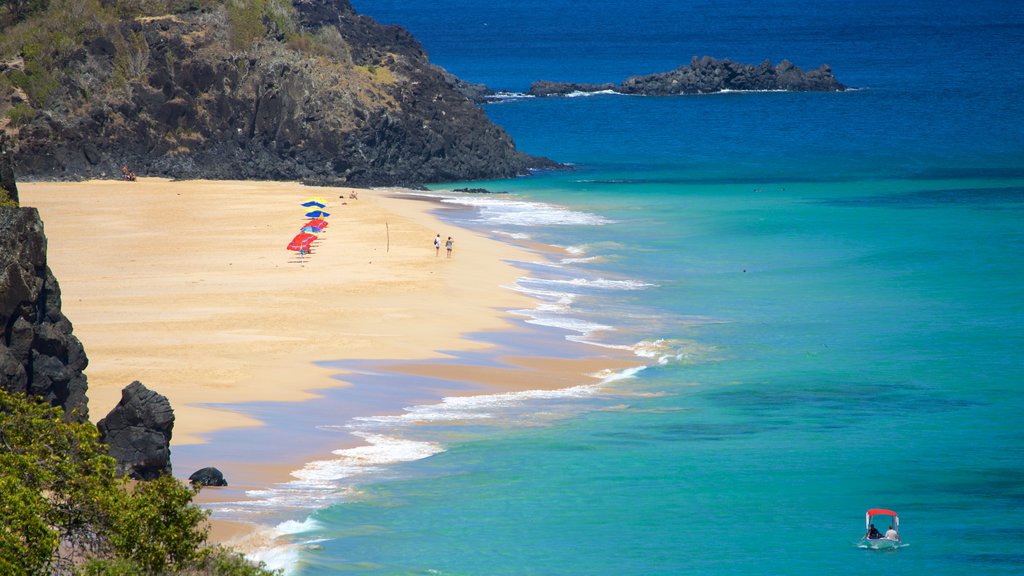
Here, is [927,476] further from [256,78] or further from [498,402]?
[256,78]

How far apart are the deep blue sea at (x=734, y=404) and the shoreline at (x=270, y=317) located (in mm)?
1432

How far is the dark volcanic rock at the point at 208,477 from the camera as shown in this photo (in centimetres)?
2062

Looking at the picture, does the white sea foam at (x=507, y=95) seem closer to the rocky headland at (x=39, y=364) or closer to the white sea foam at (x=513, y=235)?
the white sea foam at (x=513, y=235)

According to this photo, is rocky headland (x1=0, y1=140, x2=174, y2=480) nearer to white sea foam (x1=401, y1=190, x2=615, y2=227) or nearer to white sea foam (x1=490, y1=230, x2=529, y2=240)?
white sea foam (x1=490, y1=230, x2=529, y2=240)

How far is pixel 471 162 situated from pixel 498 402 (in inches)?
1875

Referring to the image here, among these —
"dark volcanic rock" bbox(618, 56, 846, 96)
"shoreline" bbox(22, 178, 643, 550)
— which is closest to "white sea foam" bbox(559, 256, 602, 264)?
"shoreline" bbox(22, 178, 643, 550)

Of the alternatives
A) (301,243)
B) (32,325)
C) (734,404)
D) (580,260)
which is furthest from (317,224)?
(32,325)

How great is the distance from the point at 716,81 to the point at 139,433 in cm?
11535

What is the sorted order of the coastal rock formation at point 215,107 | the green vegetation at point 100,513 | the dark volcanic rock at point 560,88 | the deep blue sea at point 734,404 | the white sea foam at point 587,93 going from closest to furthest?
the green vegetation at point 100,513, the deep blue sea at point 734,404, the coastal rock formation at point 215,107, the white sea foam at point 587,93, the dark volcanic rock at point 560,88

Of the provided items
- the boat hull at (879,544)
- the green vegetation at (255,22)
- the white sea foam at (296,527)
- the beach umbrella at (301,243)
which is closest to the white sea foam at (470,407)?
the white sea foam at (296,527)

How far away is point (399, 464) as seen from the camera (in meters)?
22.9

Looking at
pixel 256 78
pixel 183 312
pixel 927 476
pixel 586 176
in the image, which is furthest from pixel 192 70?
pixel 927 476

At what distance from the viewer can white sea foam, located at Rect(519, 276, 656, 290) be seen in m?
42.1

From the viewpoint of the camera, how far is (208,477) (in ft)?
67.8
